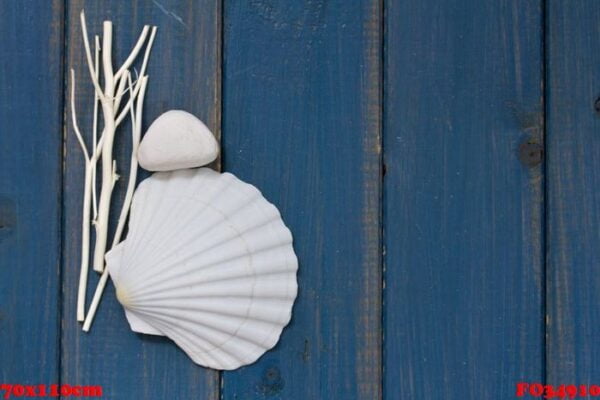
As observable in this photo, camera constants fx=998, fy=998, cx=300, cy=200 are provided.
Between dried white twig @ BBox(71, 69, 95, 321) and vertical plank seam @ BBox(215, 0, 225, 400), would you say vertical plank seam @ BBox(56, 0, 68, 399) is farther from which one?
vertical plank seam @ BBox(215, 0, 225, 400)

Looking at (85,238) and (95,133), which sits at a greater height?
(95,133)

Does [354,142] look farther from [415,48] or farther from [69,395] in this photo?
[69,395]

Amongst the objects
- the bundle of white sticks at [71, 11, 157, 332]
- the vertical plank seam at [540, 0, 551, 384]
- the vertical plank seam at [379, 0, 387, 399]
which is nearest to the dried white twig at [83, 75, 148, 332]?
the bundle of white sticks at [71, 11, 157, 332]

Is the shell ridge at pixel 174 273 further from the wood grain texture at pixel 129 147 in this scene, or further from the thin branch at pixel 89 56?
the thin branch at pixel 89 56

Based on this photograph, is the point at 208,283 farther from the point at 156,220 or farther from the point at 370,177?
the point at 370,177

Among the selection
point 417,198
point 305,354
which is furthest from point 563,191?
point 305,354

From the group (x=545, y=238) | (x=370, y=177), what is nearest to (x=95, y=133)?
(x=370, y=177)

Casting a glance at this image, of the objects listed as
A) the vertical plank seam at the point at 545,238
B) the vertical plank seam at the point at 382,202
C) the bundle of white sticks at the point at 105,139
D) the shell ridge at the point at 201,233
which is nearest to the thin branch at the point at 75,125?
the bundle of white sticks at the point at 105,139
